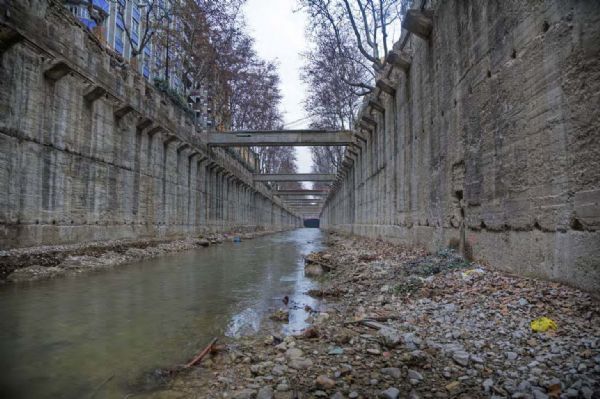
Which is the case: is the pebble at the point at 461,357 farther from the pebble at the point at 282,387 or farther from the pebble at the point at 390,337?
the pebble at the point at 282,387

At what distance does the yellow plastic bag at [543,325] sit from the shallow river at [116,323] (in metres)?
2.86

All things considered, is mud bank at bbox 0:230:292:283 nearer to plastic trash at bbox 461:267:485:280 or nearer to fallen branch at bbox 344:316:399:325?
fallen branch at bbox 344:316:399:325

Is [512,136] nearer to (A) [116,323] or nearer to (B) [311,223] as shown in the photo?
(A) [116,323]

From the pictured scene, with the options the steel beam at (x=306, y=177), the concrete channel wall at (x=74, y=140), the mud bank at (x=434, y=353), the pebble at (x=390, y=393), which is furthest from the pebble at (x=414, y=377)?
the steel beam at (x=306, y=177)

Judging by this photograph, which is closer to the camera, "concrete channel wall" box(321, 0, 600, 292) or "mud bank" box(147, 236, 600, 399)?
"mud bank" box(147, 236, 600, 399)

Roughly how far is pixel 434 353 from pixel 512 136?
3.82 m

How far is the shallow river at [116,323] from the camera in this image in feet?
11.4

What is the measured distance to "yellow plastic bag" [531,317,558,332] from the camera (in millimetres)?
3756

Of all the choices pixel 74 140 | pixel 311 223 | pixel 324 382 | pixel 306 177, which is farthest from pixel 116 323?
pixel 311 223

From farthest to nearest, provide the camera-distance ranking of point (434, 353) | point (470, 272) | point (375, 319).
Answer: point (470, 272) → point (375, 319) → point (434, 353)

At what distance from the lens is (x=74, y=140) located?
41.8 feet

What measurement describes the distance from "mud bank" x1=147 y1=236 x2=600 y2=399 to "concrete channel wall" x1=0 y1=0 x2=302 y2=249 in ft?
29.7

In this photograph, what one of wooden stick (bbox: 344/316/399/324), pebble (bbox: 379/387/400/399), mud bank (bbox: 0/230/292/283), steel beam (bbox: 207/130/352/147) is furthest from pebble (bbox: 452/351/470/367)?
steel beam (bbox: 207/130/352/147)

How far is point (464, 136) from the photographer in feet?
25.8
